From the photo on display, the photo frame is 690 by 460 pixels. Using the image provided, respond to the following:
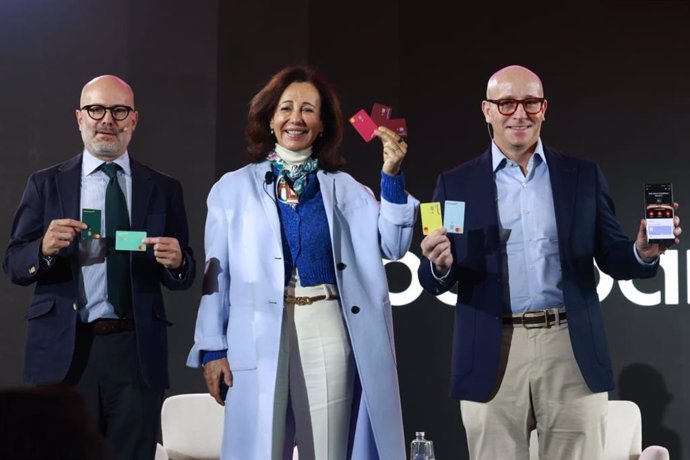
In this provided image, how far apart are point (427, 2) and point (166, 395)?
293 centimetres

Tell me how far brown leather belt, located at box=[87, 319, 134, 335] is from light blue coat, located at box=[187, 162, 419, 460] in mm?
357

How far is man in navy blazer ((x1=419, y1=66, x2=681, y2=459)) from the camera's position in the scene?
3.95 m

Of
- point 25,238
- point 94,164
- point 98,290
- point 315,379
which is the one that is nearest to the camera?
point 315,379

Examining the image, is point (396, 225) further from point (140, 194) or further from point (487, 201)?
point (140, 194)

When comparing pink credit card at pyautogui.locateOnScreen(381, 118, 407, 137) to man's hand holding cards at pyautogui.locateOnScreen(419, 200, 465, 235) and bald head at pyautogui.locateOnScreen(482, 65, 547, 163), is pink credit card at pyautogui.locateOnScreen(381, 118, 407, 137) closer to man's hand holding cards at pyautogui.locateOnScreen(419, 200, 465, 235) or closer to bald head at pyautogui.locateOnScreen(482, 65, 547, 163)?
man's hand holding cards at pyautogui.locateOnScreen(419, 200, 465, 235)

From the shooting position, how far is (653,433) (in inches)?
239

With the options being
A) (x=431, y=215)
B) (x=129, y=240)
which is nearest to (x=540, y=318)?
(x=431, y=215)

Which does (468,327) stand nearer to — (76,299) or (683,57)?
(76,299)

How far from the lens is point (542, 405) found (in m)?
3.99

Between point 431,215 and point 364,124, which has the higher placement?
point 364,124

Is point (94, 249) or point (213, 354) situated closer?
point (213, 354)

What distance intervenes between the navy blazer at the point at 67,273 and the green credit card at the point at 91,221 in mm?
150

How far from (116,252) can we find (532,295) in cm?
166

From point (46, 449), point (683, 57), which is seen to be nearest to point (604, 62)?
point (683, 57)
